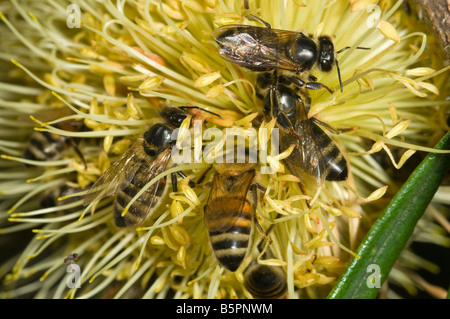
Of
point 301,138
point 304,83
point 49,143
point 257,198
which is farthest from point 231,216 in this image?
point 49,143

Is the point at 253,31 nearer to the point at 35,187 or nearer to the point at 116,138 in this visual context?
the point at 116,138

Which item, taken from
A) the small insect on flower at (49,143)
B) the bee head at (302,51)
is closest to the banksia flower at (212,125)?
the small insect on flower at (49,143)

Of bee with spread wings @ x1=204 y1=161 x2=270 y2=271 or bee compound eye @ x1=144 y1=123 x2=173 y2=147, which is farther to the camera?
bee compound eye @ x1=144 y1=123 x2=173 y2=147

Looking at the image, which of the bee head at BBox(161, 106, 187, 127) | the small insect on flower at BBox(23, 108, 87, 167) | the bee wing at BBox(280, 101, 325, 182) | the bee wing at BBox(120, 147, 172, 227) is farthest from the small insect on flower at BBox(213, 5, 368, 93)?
the small insect on flower at BBox(23, 108, 87, 167)

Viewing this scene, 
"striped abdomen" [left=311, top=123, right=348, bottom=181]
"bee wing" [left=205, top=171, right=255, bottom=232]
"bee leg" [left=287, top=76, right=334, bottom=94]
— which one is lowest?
"bee wing" [left=205, top=171, right=255, bottom=232]

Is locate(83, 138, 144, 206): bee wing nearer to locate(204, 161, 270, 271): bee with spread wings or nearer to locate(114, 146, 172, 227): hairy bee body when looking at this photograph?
locate(114, 146, 172, 227): hairy bee body

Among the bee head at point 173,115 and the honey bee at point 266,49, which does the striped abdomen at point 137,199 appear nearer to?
the bee head at point 173,115

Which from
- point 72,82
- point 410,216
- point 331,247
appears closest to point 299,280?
point 331,247
